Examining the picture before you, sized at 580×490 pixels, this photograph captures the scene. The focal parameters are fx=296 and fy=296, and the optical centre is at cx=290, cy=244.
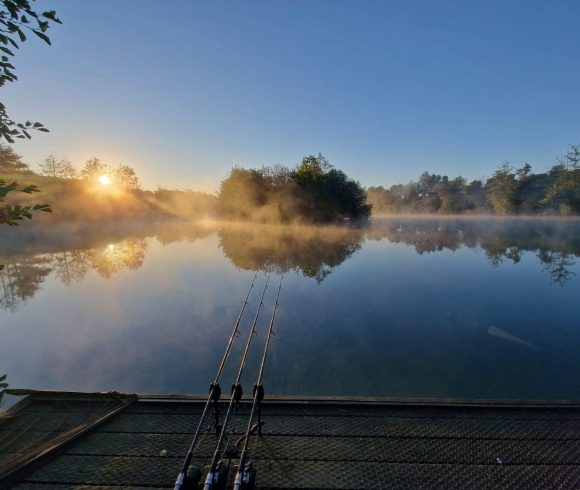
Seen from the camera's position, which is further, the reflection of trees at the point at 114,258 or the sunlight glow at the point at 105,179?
the sunlight glow at the point at 105,179

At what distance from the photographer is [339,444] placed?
2924mm

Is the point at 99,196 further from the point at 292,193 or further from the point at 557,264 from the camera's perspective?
the point at 557,264

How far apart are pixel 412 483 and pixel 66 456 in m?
3.14

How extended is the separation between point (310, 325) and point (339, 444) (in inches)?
169

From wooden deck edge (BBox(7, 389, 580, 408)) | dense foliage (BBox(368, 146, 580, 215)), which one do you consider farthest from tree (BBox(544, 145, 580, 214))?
wooden deck edge (BBox(7, 389, 580, 408))

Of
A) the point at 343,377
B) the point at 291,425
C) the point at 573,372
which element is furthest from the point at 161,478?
the point at 573,372

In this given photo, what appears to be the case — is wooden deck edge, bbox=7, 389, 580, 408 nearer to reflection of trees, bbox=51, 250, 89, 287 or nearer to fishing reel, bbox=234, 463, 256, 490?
fishing reel, bbox=234, 463, 256, 490

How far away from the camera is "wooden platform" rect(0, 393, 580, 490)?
2.54 meters

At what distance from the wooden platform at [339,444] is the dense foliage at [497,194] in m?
60.8

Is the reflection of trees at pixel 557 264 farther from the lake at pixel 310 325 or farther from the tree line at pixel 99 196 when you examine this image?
the tree line at pixel 99 196

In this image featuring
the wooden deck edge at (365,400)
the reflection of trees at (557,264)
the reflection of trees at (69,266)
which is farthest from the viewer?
the reflection of trees at (69,266)

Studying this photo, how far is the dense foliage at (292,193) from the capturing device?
3547cm

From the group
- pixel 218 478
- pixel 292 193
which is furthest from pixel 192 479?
pixel 292 193

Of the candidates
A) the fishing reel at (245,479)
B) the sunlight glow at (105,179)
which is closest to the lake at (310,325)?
the fishing reel at (245,479)
